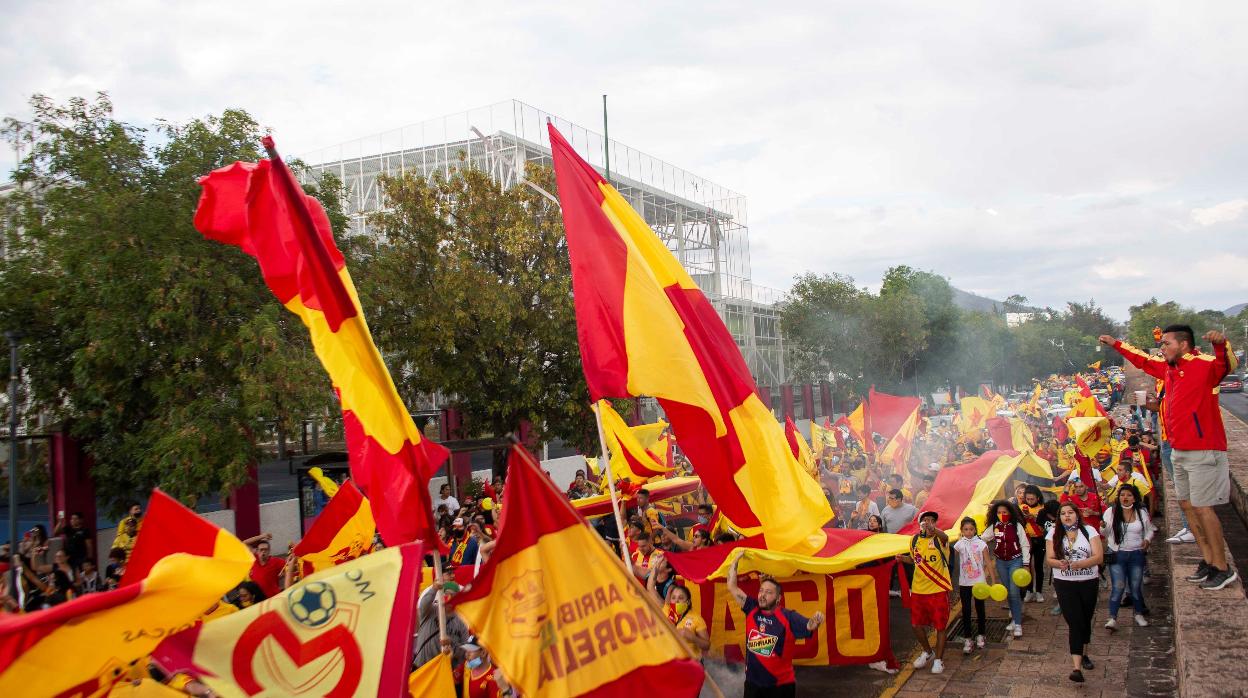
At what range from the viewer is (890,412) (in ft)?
64.8

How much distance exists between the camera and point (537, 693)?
4906mm

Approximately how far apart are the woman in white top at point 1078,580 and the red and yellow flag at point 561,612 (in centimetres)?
526

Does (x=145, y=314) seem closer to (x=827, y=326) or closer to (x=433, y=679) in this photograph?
(x=433, y=679)

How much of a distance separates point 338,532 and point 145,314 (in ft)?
24.7

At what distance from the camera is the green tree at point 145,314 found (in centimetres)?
1491

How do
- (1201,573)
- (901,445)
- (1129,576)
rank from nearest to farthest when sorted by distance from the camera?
1. (1201,573)
2. (1129,576)
3. (901,445)

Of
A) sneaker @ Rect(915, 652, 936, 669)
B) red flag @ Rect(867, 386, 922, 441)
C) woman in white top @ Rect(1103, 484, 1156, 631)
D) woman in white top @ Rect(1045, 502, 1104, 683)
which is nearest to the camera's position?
woman in white top @ Rect(1045, 502, 1104, 683)

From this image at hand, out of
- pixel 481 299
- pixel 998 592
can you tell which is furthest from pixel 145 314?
pixel 998 592

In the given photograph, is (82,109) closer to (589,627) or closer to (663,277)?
(663,277)

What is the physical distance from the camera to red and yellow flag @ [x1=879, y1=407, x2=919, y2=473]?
58.7ft

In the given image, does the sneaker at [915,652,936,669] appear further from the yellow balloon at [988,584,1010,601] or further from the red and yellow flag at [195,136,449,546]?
the red and yellow flag at [195,136,449,546]

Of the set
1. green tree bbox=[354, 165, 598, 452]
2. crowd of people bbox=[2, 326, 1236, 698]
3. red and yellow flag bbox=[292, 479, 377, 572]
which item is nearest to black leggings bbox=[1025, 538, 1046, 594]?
crowd of people bbox=[2, 326, 1236, 698]

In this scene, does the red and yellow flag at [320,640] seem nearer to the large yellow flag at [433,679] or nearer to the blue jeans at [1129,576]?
the large yellow flag at [433,679]

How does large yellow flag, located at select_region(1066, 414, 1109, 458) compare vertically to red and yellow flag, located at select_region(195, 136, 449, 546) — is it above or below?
below
